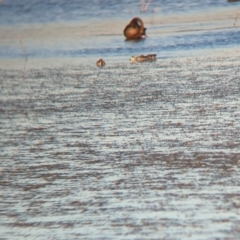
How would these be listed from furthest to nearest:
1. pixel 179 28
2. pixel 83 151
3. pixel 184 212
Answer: pixel 179 28
pixel 83 151
pixel 184 212

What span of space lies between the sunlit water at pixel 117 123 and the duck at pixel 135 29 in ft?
0.12

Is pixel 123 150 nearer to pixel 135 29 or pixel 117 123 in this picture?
pixel 117 123

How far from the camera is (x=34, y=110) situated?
3.19 meters

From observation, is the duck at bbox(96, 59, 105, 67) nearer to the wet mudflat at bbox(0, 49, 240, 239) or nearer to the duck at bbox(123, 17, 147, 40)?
the wet mudflat at bbox(0, 49, 240, 239)

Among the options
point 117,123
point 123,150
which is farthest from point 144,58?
point 123,150

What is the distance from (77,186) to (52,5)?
1838 millimetres

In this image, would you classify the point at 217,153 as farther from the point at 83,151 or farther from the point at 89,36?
the point at 89,36

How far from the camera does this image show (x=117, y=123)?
284cm

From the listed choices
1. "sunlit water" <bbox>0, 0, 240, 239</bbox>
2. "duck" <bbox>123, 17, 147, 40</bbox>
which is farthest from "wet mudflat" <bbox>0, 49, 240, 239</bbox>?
"duck" <bbox>123, 17, 147, 40</bbox>

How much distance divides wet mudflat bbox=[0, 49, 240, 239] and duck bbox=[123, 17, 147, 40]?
15 centimetres

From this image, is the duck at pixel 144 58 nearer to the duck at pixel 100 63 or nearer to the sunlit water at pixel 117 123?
the sunlit water at pixel 117 123

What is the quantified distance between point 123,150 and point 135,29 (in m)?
1.24

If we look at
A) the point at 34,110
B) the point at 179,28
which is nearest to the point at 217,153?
the point at 34,110

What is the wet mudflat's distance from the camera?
1899 mm
